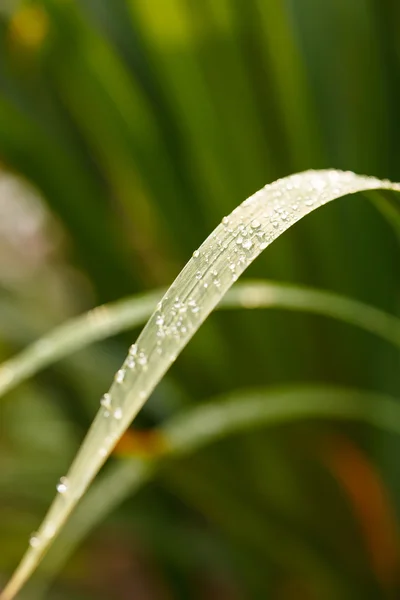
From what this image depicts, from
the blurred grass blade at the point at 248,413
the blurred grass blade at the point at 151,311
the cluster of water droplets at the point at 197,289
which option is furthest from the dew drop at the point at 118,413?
the blurred grass blade at the point at 248,413

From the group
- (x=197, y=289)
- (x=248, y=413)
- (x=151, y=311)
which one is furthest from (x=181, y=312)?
(x=248, y=413)

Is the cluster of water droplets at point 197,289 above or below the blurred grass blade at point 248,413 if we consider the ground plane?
below

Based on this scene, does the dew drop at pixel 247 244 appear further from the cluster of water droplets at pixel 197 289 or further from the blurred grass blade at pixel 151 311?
the blurred grass blade at pixel 151 311

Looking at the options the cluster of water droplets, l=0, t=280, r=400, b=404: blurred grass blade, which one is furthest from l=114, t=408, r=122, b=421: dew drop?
l=0, t=280, r=400, b=404: blurred grass blade

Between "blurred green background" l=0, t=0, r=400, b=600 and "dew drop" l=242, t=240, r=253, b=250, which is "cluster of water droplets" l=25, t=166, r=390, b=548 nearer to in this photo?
"dew drop" l=242, t=240, r=253, b=250

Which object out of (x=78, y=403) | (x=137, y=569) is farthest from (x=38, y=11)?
(x=137, y=569)

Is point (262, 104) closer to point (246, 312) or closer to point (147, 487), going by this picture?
point (246, 312)
